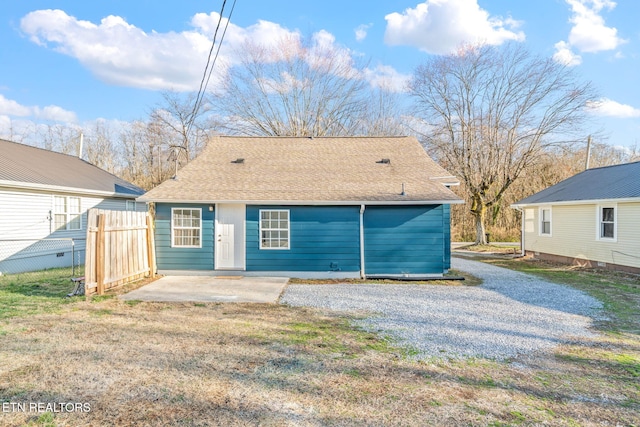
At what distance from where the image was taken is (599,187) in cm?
1359

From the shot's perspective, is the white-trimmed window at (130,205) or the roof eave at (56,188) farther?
the white-trimmed window at (130,205)

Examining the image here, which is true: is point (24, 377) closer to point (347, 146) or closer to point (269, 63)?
point (347, 146)

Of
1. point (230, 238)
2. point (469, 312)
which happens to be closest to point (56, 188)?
point (230, 238)

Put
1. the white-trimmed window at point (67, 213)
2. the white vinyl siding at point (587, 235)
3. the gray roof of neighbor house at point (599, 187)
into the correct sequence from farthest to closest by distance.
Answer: the white-trimmed window at point (67, 213)
the gray roof of neighbor house at point (599, 187)
the white vinyl siding at point (587, 235)

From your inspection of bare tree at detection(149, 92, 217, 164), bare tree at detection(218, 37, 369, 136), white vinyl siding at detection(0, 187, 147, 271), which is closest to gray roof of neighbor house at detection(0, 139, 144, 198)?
white vinyl siding at detection(0, 187, 147, 271)

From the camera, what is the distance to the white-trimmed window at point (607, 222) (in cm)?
1209

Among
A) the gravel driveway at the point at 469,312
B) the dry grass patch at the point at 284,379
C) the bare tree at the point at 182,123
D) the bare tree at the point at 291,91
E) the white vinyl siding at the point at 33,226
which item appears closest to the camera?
the dry grass patch at the point at 284,379

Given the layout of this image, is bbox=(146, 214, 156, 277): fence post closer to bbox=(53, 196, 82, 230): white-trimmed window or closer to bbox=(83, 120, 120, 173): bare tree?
bbox=(53, 196, 82, 230): white-trimmed window

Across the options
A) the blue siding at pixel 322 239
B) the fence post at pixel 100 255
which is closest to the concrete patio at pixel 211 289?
the fence post at pixel 100 255

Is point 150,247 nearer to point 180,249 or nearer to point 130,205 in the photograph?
point 180,249

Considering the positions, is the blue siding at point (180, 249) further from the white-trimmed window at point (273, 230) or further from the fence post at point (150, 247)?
the white-trimmed window at point (273, 230)

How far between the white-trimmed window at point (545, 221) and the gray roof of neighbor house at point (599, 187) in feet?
1.73

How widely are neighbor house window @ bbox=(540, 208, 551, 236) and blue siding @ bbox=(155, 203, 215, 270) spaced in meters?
14.3

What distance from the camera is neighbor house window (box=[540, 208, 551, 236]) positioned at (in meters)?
15.7
